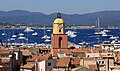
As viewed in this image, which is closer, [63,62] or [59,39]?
[63,62]

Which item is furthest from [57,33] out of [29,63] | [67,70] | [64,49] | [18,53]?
[67,70]

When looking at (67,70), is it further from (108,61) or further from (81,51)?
(81,51)

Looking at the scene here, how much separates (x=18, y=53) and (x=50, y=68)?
852cm

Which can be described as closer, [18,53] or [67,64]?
[67,64]

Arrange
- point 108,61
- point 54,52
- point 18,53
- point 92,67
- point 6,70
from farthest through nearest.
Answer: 1. point 54,52
2. point 18,53
3. point 108,61
4. point 92,67
5. point 6,70

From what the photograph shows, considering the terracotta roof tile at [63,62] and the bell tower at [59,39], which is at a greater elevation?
the bell tower at [59,39]

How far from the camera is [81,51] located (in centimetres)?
5425

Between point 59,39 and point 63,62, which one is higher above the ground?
point 59,39

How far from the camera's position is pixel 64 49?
54.0 meters

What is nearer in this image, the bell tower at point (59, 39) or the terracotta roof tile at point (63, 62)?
the terracotta roof tile at point (63, 62)

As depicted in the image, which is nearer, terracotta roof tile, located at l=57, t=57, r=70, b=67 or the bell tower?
terracotta roof tile, located at l=57, t=57, r=70, b=67

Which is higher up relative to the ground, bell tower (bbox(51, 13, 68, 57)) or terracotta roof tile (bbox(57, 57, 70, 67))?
bell tower (bbox(51, 13, 68, 57))

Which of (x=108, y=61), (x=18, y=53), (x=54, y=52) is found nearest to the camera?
(x=108, y=61)

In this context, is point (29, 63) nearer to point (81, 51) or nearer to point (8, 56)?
point (8, 56)
